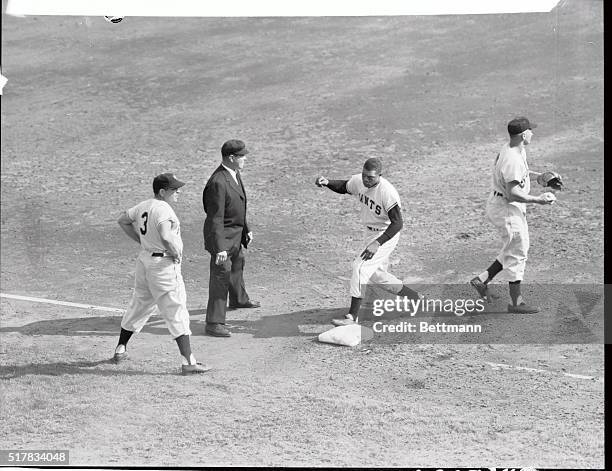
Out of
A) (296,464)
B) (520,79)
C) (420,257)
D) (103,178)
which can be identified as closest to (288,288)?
(420,257)

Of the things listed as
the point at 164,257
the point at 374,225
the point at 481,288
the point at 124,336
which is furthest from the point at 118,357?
the point at 481,288

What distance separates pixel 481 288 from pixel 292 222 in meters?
3.41

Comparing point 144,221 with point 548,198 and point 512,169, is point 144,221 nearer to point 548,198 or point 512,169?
point 512,169

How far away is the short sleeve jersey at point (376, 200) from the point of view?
9.26 m

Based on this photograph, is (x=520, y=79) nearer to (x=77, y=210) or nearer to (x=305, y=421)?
(x=77, y=210)

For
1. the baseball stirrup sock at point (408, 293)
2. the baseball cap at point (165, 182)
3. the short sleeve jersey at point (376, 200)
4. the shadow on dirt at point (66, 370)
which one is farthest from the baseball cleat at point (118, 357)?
the baseball stirrup sock at point (408, 293)

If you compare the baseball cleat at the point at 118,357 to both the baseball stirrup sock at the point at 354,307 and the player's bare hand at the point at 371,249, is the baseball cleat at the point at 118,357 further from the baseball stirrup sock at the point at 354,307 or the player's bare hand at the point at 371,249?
the player's bare hand at the point at 371,249

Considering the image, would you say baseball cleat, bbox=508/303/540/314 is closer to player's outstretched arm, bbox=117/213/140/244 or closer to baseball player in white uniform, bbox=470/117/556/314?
baseball player in white uniform, bbox=470/117/556/314

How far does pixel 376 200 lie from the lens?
934 centimetres

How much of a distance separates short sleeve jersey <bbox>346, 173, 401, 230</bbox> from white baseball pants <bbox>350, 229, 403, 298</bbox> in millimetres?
136

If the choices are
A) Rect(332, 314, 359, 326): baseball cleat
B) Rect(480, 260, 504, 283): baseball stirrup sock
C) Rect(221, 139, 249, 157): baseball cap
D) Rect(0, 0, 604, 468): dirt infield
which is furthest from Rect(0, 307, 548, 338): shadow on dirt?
Rect(221, 139, 249, 157): baseball cap

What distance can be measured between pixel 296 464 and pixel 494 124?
364 inches

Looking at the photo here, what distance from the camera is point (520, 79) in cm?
1645

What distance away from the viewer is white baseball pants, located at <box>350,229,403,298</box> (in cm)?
936
